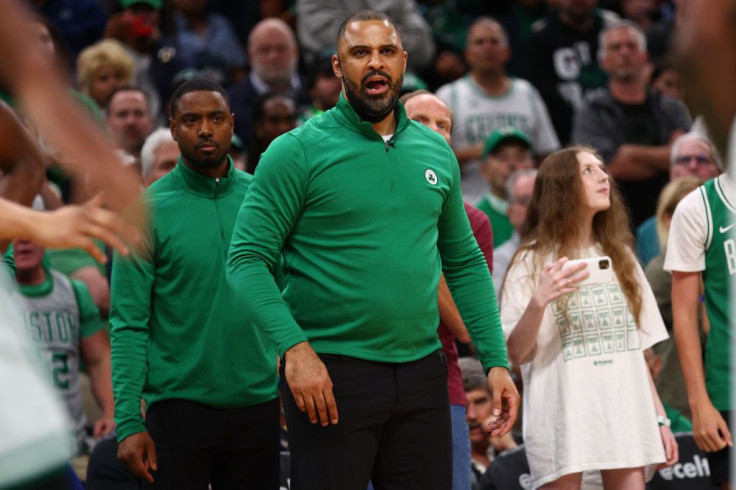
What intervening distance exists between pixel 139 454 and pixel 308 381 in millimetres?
1108

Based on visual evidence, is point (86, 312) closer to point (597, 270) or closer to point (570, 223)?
point (570, 223)

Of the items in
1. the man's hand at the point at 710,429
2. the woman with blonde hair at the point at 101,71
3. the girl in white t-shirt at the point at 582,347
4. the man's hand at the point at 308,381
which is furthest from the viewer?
the woman with blonde hair at the point at 101,71

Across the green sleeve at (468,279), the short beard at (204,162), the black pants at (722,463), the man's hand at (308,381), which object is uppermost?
the short beard at (204,162)

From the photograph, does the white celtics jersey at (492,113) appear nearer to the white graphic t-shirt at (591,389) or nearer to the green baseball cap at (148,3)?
the green baseball cap at (148,3)

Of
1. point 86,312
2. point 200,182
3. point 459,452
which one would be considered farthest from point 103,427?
point 459,452

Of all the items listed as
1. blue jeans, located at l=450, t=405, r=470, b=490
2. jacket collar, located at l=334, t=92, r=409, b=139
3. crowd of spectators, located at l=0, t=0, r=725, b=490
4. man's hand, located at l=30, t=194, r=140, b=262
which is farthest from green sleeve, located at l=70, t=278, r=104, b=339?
man's hand, located at l=30, t=194, r=140, b=262

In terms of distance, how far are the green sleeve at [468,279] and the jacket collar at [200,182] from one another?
39.2 inches

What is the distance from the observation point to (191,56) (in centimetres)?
973

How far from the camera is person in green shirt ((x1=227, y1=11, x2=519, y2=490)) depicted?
3771mm

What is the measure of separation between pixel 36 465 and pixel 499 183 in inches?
246

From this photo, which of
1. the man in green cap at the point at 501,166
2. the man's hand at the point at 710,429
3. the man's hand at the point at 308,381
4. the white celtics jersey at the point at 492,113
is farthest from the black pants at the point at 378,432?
the white celtics jersey at the point at 492,113

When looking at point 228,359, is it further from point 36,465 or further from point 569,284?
point 36,465

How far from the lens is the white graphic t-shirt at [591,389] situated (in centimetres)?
491

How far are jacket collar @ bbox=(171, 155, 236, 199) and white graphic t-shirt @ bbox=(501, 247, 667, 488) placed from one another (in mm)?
1389
